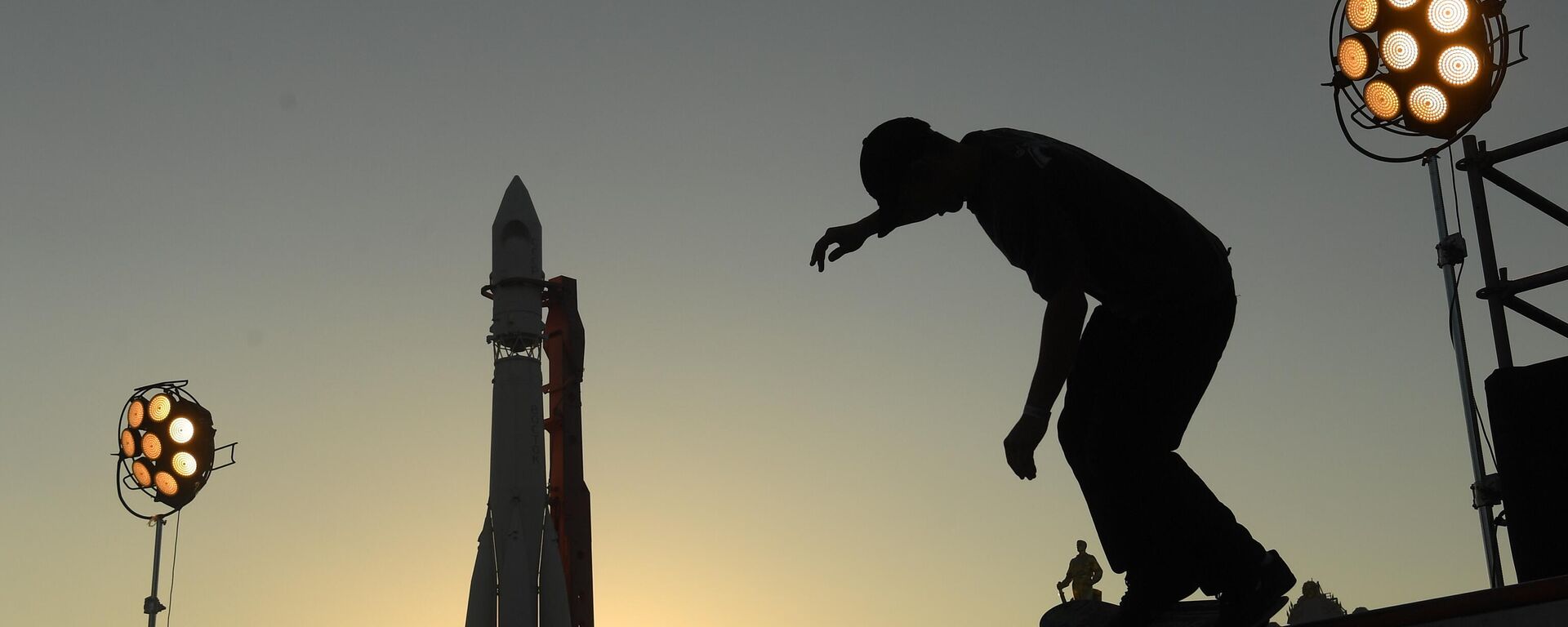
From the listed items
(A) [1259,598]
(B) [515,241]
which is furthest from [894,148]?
(B) [515,241]

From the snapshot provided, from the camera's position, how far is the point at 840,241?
4648mm

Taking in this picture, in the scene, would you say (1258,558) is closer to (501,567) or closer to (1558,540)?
(1558,540)

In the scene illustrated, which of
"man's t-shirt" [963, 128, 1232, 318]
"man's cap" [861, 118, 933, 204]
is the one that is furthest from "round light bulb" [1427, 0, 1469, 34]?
"man's cap" [861, 118, 933, 204]

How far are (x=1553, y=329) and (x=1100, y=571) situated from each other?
7443mm

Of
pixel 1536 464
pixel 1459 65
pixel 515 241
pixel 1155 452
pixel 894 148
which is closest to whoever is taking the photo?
pixel 1155 452

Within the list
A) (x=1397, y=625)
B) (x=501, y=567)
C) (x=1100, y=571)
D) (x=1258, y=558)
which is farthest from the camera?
(x=501, y=567)

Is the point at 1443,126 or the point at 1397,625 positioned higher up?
the point at 1443,126

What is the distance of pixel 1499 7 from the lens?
812 cm

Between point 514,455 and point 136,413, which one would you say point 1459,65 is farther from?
point 514,455

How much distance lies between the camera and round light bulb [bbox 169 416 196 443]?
1667cm

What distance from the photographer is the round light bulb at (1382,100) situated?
8227 millimetres

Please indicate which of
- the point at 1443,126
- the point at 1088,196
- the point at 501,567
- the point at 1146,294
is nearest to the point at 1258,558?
the point at 1146,294

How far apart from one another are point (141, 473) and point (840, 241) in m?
14.3

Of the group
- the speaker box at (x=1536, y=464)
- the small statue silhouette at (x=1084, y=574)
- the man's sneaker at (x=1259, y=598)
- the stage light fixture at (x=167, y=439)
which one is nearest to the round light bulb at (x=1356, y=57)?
the speaker box at (x=1536, y=464)
